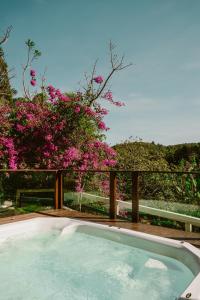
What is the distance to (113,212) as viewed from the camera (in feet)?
19.4

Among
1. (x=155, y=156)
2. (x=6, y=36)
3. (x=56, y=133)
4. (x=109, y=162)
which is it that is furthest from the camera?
(x=155, y=156)

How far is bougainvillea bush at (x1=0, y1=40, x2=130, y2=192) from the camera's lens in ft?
28.9

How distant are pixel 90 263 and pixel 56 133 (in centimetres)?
524

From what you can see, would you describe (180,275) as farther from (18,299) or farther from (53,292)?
(18,299)

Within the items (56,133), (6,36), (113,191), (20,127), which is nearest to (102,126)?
(56,133)

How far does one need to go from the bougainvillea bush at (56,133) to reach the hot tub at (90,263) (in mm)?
3619

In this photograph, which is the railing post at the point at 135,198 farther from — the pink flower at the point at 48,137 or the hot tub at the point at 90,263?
the pink flower at the point at 48,137

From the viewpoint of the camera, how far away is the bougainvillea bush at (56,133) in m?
8.80

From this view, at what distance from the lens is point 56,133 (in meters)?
9.05

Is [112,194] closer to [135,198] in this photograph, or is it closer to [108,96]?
[135,198]

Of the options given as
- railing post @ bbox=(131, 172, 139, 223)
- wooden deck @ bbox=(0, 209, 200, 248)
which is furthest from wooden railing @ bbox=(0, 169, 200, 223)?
wooden deck @ bbox=(0, 209, 200, 248)

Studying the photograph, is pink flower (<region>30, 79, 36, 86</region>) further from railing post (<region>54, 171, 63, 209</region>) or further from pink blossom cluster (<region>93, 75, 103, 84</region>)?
railing post (<region>54, 171, 63, 209</region>)

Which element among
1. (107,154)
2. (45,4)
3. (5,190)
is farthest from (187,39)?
(5,190)

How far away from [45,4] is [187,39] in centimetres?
346
